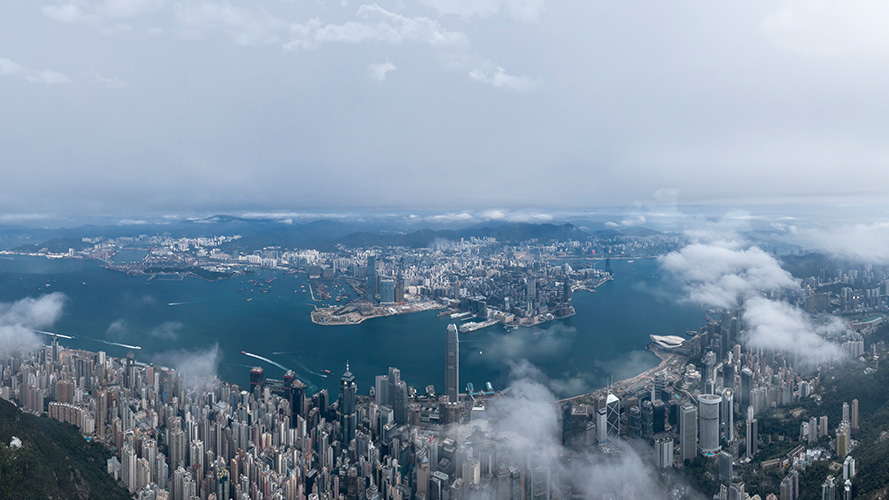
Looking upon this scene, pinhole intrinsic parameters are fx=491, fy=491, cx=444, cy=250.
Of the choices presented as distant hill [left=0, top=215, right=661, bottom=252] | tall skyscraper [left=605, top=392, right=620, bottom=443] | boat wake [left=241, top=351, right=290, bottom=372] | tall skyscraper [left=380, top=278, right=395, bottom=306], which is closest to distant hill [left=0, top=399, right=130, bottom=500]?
boat wake [left=241, top=351, right=290, bottom=372]

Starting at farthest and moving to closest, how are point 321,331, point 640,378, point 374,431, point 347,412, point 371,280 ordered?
point 371,280 < point 321,331 < point 640,378 < point 347,412 < point 374,431

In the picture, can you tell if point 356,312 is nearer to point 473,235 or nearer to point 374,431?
point 374,431

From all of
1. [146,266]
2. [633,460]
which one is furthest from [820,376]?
[146,266]

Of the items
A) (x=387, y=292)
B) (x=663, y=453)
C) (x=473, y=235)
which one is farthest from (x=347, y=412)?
(x=473, y=235)

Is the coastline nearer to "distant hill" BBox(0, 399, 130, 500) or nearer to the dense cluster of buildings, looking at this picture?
the dense cluster of buildings

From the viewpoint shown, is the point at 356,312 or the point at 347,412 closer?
the point at 347,412

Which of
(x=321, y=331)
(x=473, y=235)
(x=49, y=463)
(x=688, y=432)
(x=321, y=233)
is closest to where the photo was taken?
(x=49, y=463)
